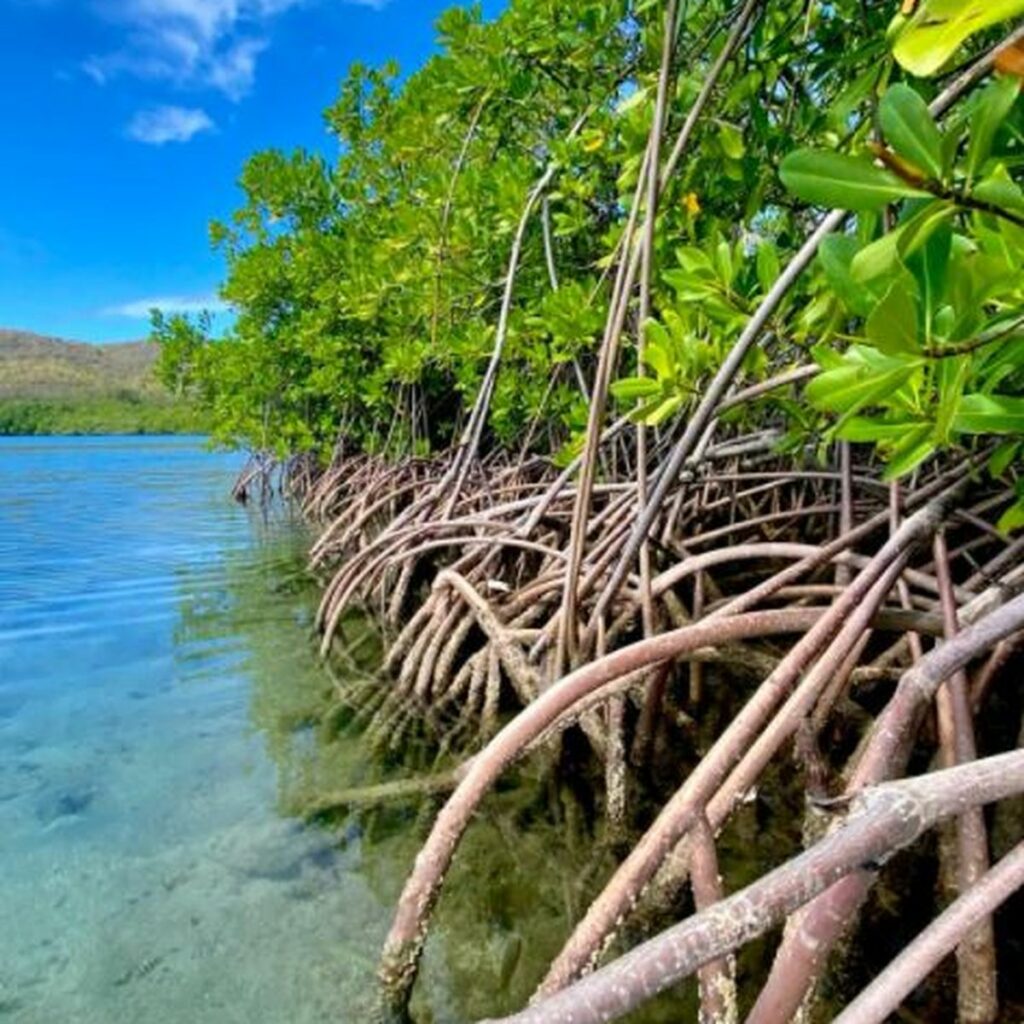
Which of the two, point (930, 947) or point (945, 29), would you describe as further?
point (930, 947)

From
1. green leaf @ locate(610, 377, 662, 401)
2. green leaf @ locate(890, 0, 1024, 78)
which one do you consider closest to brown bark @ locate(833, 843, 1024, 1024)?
green leaf @ locate(890, 0, 1024, 78)

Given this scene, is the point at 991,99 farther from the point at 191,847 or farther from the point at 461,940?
the point at 191,847

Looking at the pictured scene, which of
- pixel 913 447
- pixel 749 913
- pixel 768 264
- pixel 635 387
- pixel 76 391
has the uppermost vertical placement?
pixel 76 391

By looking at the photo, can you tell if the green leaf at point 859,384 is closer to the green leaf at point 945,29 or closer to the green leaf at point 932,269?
the green leaf at point 932,269

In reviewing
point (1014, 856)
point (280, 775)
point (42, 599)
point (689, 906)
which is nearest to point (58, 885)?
point (280, 775)

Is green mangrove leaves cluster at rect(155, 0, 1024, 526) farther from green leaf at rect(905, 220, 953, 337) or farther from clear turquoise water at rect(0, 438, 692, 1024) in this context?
clear turquoise water at rect(0, 438, 692, 1024)

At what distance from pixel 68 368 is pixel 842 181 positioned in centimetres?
10224

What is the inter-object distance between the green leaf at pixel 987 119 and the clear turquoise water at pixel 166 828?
1883mm

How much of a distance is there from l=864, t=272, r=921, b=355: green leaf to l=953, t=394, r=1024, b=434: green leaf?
281 millimetres

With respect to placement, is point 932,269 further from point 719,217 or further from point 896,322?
point 719,217

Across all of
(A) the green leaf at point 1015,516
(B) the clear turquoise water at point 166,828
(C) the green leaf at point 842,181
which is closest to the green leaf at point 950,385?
(C) the green leaf at point 842,181

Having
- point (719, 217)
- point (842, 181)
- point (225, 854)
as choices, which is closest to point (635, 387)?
point (842, 181)

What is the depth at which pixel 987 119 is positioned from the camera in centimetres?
67

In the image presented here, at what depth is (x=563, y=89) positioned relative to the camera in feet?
10.9
